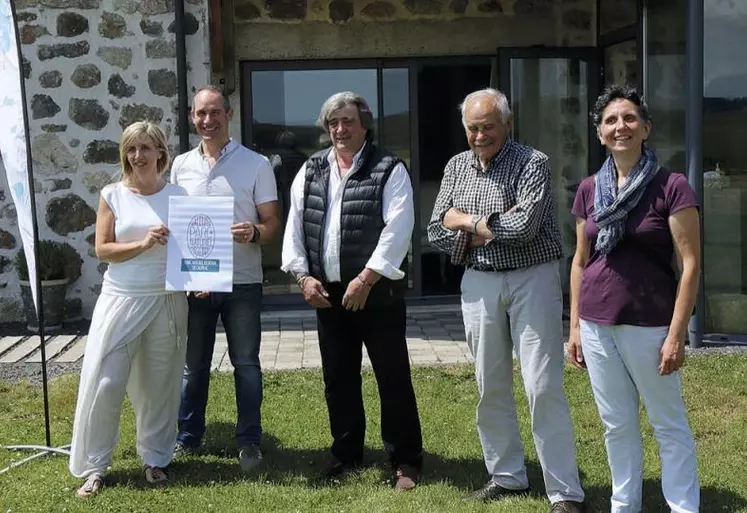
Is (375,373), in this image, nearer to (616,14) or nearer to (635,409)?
(635,409)

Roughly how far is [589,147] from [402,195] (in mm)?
5163

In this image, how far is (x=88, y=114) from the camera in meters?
7.33

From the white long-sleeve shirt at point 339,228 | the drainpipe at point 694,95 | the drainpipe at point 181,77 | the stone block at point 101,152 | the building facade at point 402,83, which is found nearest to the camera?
the white long-sleeve shirt at point 339,228

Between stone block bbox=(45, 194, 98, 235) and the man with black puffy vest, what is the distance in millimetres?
4123

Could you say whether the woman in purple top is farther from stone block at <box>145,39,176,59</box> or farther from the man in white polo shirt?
stone block at <box>145,39,176,59</box>

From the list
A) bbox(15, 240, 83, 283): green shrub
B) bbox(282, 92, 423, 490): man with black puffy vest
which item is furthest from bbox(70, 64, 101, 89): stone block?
bbox(282, 92, 423, 490): man with black puffy vest

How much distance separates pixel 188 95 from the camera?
24.0 feet

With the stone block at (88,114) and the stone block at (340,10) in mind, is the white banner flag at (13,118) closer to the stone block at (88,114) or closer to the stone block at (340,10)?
the stone block at (88,114)

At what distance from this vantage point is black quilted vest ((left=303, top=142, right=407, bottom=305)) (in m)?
3.68

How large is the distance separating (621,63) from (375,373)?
198 inches

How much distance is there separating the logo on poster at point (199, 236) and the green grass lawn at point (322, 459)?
1063 millimetres

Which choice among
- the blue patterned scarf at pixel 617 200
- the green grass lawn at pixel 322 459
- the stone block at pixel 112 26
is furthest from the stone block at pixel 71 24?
the blue patterned scarf at pixel 617 200

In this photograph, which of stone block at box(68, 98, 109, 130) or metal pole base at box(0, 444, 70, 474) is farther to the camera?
stone block at box(68, 98, 109, 130)

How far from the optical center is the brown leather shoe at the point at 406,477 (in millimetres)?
3826
